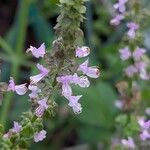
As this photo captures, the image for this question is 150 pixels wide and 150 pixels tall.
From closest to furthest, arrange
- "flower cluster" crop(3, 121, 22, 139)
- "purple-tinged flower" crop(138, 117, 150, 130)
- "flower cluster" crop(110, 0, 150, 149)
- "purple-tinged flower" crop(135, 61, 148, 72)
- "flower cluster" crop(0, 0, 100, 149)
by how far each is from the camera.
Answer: "flower cluster" crop(0, 0, 100, 149)
"flower cluster" crop(3, 121, 22, 139)
"purple-tinged flower" crop(138, 117, 150, 130)
"flower cluster" crop(110, 0, 150, 149)
"purple-tinged flower" crop(135, 61, 148, 72)

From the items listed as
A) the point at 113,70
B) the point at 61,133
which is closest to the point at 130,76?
the point at 113,70

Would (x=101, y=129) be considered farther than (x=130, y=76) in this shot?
Yes

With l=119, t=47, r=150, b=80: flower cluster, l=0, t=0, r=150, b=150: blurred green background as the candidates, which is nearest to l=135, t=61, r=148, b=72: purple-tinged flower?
l=119, t=47, r=150, b=80: flower cluster

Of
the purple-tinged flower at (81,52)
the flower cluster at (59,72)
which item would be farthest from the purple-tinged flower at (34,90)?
the purple-tinged flower at (81,52)

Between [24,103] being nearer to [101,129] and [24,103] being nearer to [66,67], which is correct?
[101,129]

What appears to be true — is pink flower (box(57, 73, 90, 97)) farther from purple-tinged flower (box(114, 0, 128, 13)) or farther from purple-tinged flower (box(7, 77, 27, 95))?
purple-tinged flower (box(114, 0, 128, 13))

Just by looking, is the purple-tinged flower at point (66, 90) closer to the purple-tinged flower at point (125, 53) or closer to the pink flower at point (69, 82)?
the pink flower at point (69, 82)
